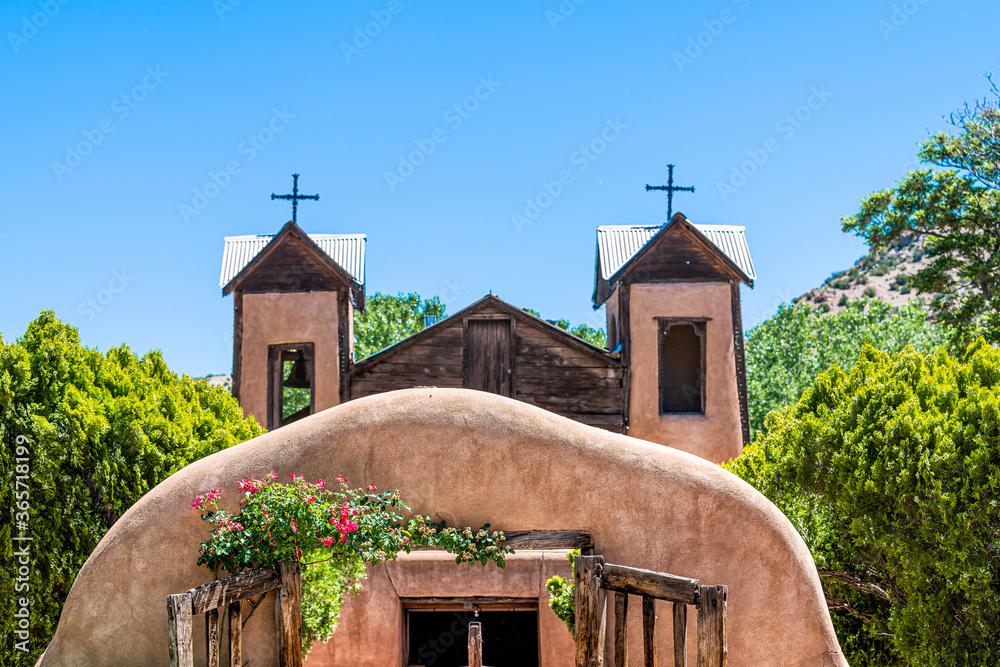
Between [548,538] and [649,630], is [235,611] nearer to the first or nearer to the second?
[548,538]

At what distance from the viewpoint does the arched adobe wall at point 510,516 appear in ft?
30.1

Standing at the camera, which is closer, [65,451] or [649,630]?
[649,630]

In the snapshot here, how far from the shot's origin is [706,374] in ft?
63.4

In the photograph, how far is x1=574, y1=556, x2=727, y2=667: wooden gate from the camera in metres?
7.97

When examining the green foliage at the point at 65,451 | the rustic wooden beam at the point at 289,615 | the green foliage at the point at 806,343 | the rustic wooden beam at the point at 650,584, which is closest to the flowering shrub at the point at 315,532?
the rustic wooden beam at the point at 289,615

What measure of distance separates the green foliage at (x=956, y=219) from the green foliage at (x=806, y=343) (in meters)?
17.2

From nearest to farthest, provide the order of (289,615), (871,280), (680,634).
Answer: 1. (680,634)
2. (289,615)
3. (871,280)

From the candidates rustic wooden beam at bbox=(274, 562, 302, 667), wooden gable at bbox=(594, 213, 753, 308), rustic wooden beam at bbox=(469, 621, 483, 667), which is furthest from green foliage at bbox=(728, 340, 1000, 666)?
rustic wooden beam at bbox=(274, 562, 302, 667)

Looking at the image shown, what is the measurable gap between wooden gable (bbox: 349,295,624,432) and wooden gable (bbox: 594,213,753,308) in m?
2.03

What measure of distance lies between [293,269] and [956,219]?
15.3m

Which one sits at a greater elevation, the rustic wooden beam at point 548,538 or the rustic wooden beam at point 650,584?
→ the rustic wooden beam at point 548,538

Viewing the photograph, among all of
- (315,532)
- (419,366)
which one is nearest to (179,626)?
(315,532)

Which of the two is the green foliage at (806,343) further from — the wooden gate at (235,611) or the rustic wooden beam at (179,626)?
the rustic wooden beam at (179,626)

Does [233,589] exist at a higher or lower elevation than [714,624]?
higher
